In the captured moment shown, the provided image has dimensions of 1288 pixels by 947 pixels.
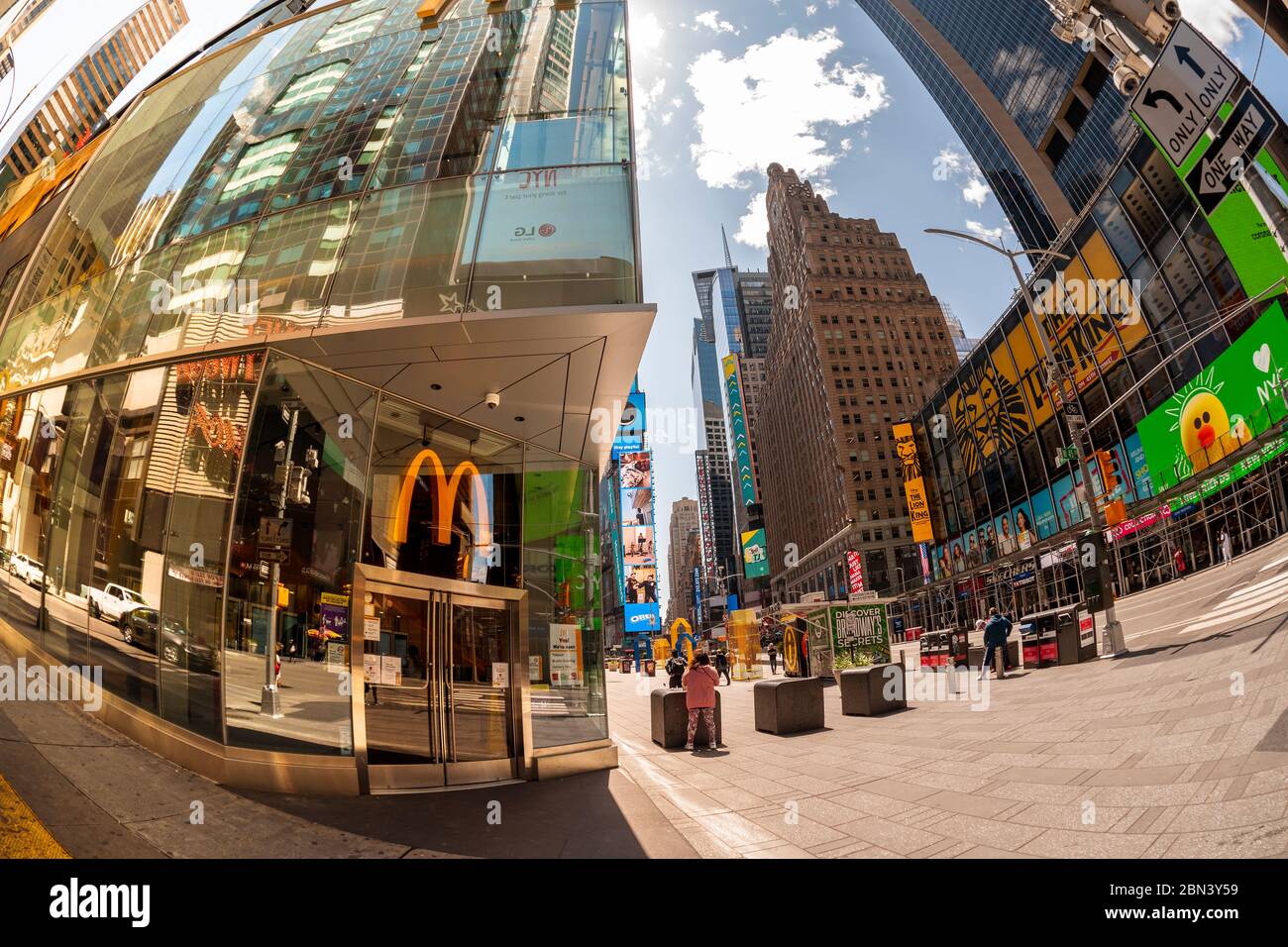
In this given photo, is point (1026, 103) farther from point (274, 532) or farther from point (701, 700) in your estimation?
point (274, 532)

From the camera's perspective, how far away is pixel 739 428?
122 meters

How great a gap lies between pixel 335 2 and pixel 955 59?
5963cm

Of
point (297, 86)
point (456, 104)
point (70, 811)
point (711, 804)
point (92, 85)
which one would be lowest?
point (711, 804)

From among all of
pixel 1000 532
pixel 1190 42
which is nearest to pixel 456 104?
pixel 1190 42

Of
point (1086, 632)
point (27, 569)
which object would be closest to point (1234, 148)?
point (1086, 632)

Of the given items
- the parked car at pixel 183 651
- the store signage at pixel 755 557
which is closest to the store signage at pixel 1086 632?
the parked car at pixel 183 651

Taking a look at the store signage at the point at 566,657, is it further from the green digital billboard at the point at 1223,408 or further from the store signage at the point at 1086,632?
the green digital billboard at the point at 1223,408

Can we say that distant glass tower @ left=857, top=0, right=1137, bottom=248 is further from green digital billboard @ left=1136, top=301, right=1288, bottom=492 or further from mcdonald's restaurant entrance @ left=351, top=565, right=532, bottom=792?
mcdonald's restaurant entrance @ left=351, top=565, right=532, bottom=792

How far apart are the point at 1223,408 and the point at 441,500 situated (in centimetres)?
3723

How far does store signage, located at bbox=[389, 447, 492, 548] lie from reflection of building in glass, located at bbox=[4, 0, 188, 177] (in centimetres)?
883

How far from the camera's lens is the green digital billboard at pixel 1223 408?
23.5 meters

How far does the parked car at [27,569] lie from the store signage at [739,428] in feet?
364
